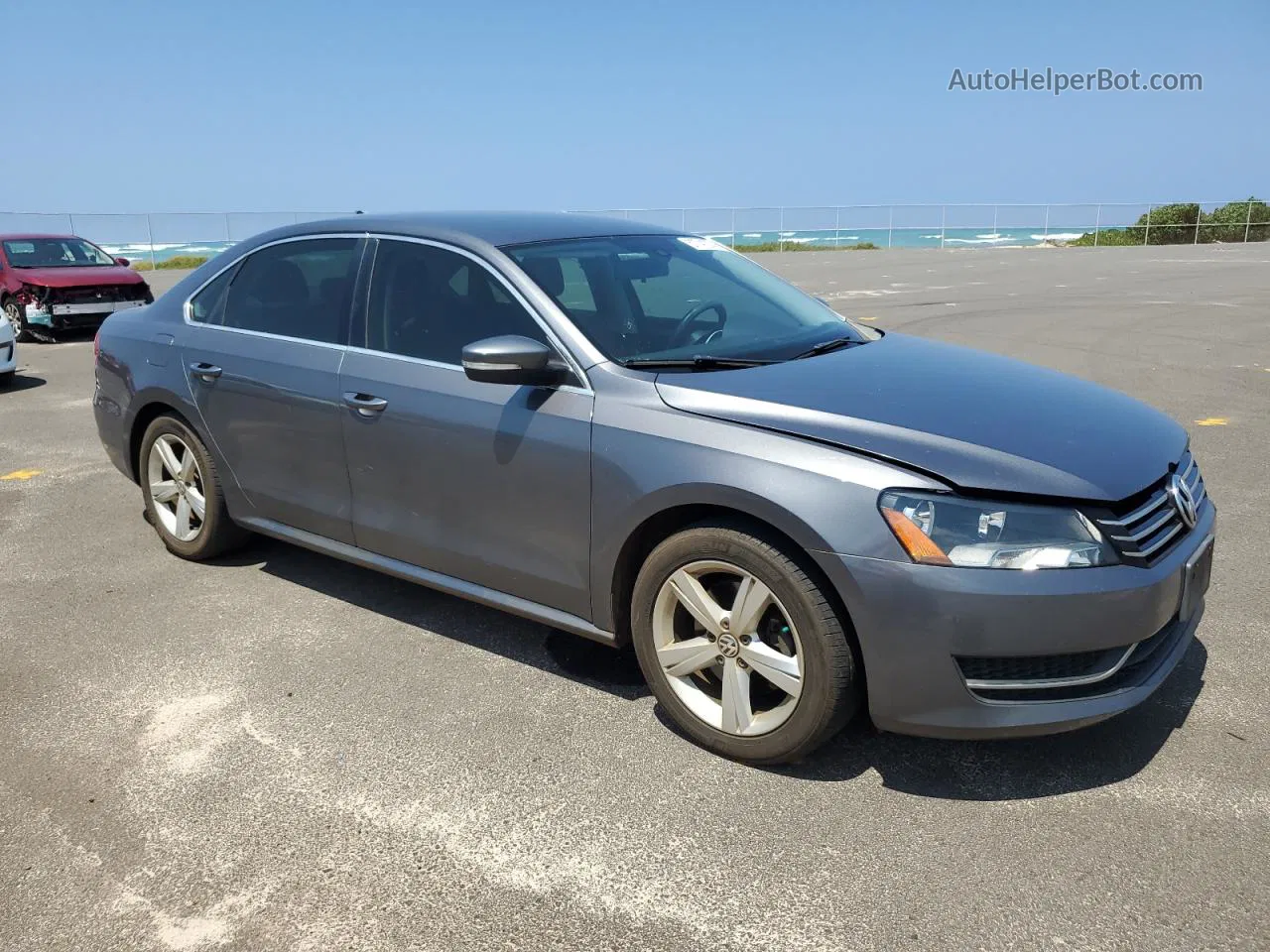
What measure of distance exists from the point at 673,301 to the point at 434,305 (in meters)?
0.93

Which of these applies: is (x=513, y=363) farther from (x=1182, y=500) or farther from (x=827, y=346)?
(x=1182, y=500)

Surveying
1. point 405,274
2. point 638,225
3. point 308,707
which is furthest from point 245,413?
point 638,225

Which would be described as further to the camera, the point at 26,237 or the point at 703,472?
the point at 26,237

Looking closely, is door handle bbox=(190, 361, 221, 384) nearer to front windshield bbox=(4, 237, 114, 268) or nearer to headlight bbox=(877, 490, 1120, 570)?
headlight bbox=(877, 490, 1120, 570)

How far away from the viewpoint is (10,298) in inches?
591

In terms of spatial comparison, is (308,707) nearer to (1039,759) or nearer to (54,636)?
(54,636)

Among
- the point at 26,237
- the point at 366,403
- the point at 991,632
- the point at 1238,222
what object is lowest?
the point at 991,632

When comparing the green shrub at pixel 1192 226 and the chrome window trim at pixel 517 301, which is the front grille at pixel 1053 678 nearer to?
the chrome window trim at pixel 517 301

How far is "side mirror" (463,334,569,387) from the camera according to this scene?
3.47 metres

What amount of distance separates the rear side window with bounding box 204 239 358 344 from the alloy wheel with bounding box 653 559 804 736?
192 centimetres

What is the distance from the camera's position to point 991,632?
2.83 meters

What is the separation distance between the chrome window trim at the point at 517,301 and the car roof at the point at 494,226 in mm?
32

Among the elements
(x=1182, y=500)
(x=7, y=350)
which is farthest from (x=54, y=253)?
(x=1182, y=500)

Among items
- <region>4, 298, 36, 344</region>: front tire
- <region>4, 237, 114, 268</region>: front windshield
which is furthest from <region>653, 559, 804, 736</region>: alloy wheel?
<region>4, 237, 114, 268</region>: front windshield
